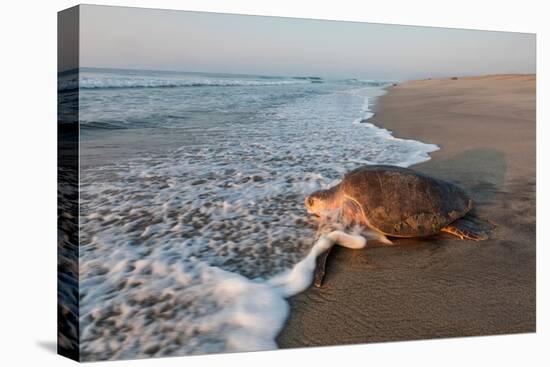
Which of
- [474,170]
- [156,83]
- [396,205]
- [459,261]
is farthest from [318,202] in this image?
[474,170]

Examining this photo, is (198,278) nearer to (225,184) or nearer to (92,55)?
(225,184)

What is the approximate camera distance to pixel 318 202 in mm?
3832

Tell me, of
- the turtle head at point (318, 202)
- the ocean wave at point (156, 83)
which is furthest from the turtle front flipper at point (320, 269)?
the ocean wave at point (156, 83)

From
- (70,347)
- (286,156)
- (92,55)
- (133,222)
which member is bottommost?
(70,347)

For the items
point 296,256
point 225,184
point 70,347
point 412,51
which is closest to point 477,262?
point 296,256

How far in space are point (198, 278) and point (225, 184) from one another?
107cm

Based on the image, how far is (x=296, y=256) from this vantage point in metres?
3.31

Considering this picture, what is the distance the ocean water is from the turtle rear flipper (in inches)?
28.5

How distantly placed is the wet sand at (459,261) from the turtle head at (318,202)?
0.43 meters

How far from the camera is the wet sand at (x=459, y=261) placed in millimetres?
3006

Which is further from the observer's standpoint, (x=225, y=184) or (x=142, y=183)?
(x=225, y=184)

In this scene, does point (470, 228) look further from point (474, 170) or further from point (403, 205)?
point (474, 170)

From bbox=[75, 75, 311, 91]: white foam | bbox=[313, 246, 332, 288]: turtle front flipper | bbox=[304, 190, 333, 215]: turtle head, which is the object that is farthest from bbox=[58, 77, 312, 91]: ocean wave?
bbox=[313, 246, 332, 288]: turtle front flipper

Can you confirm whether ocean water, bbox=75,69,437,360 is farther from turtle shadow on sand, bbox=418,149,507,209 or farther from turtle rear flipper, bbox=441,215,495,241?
turtle rear flipper, bbox=441,215,495,241
